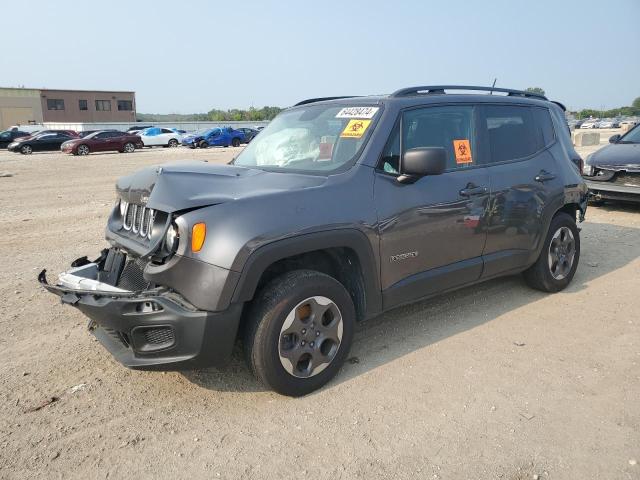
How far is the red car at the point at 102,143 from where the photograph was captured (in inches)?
1092

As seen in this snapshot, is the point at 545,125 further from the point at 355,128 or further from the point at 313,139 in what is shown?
the point at 313,139

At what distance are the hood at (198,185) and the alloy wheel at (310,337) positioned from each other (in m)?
0.75

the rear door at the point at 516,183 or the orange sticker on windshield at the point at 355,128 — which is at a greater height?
the orange sticker on windshield at the point at 355,128

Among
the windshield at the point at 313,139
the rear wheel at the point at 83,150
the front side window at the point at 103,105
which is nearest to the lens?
the windshield at the point at 313,139

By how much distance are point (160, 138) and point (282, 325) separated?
35262 mm

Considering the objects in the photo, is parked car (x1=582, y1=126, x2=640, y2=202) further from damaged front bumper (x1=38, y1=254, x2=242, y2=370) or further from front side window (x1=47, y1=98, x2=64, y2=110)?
front side window (x1=47, y1=98, x2=64, y2=110)

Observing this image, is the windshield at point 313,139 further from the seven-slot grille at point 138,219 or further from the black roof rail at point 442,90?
the seven-slot grille at point 138,219

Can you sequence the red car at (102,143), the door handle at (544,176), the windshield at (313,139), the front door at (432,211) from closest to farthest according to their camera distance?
the front door at (432,211)
the windshield at (313,139)
the door handle at (544,176)
the red car at (102,143)

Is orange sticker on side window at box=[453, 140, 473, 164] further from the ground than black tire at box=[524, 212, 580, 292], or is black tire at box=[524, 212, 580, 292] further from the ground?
orange sticker on side window at box=[453, 140, 473, 164]

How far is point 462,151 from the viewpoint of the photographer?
4242 mm

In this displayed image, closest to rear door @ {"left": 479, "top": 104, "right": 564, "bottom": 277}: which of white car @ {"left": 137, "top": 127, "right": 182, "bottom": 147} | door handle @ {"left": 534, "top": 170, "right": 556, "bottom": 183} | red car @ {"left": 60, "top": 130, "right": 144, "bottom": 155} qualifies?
door handle @ {"left": 534, "top": 170, "right": 556, "bottom": 183}

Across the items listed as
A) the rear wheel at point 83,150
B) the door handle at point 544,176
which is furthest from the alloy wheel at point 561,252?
the rear wheel at point 83,150

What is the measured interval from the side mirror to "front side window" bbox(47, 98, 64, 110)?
7945cm

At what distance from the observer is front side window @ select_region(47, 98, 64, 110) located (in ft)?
235
